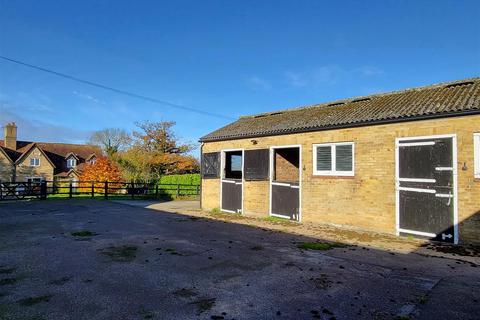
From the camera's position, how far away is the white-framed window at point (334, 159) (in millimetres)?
9867

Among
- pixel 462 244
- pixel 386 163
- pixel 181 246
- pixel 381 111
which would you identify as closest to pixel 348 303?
pixel 181 246

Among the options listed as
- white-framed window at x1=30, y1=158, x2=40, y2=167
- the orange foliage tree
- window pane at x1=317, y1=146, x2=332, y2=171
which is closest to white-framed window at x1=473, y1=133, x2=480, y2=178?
window pane at x1=317, y1=146, x2=332, y2=171

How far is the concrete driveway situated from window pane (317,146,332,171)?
10.1 feet

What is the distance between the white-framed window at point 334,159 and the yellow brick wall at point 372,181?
0.50 feet

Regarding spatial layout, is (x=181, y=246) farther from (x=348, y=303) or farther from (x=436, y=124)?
(x=436, y=124)

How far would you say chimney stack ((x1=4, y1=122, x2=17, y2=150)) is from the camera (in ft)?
129

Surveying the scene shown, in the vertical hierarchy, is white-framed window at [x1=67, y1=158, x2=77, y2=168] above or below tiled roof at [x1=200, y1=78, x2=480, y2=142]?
below

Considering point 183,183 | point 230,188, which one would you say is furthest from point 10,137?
point 230,188

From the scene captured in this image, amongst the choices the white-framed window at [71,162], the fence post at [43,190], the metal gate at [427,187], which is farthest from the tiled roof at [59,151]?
the metal gate at [427,187]

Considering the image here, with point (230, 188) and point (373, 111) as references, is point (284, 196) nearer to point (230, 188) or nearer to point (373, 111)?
point (230, 188)

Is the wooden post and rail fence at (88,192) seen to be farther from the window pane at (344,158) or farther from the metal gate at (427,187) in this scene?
the metal gate at (427,187)

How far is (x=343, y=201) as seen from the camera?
→ 32.4ft

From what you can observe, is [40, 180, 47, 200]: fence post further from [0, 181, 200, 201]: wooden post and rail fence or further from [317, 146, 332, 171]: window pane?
[317, 146, 332, 171]: window pane

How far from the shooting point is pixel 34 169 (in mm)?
39281
